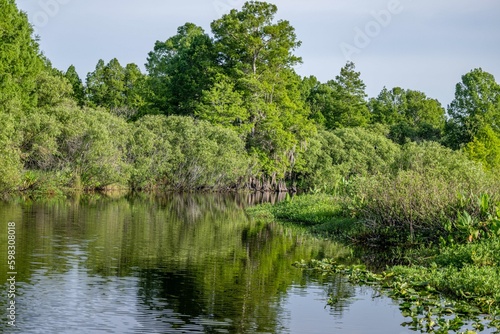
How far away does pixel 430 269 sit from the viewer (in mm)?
22906

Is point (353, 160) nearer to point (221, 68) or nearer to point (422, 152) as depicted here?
point (221, 68)

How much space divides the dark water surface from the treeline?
17711mm

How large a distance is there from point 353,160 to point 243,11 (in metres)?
21.5

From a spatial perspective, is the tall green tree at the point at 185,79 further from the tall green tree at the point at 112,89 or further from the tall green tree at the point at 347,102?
the tall green tree at the point at 347,102

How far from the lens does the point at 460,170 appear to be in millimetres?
41562

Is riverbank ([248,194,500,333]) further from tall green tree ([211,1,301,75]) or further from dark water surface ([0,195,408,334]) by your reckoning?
tall green tree ([211,1,301,75])

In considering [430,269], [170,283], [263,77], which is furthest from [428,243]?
[263,77]

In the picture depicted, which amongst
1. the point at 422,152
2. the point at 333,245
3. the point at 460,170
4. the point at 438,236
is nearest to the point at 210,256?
the point at 333,245

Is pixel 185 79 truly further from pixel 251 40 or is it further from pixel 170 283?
pixel 170 283

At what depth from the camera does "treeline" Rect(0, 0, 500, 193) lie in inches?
2217

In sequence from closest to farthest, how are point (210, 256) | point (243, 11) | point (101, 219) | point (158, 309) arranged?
point (158, 309)
point (210, 256)
point (101, 219)
point (243, 11)

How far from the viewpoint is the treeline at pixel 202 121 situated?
56.3 meters

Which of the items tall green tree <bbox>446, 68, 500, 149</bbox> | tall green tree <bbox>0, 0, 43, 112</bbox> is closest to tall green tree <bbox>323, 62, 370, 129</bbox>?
tall green tree <bbox>446, 68, 500, 149</bbox>

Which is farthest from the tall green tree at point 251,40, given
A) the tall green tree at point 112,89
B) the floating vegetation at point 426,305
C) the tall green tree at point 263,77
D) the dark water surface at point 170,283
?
the floating vegetation at point 426,305
